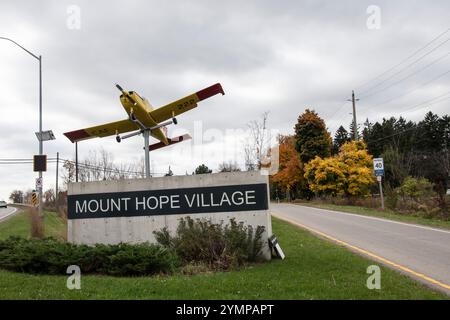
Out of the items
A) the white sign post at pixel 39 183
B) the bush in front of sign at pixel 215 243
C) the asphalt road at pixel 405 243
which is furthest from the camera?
the white sign post at pixel 39 183

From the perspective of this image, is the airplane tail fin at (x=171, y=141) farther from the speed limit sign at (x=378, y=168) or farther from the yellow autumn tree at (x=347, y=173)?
the yellow autumn tree at (x=347, y=173)

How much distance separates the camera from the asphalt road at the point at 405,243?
9.55 m

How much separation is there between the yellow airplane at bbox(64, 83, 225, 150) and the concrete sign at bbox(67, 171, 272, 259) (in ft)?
6.47

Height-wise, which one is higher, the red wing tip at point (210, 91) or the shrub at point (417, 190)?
the red wing tip at point (210, 91)

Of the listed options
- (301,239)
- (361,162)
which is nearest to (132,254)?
(301,239)

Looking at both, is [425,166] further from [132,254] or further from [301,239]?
[132,254]

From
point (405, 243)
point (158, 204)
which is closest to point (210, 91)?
point (158, 204)

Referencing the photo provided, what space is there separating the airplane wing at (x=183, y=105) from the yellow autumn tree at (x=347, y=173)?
3152 cm

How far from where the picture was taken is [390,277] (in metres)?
8.28

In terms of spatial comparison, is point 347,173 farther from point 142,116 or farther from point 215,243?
point 215,243

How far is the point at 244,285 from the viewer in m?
7.35

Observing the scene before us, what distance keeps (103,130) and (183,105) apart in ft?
9.03

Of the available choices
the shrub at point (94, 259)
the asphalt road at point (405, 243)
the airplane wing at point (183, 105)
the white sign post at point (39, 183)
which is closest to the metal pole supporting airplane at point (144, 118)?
the airplane wing at point (183, 105)

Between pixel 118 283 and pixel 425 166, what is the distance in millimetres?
64463
